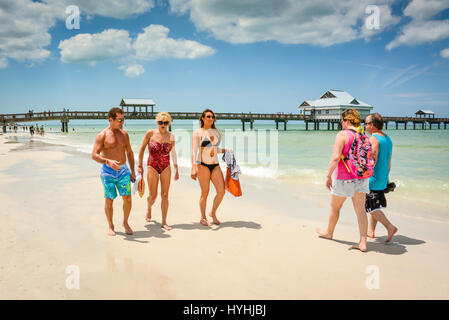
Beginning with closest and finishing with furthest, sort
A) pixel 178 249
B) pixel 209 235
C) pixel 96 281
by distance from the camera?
pixel 96 281 < pixel 178 249 < pixel 209 235

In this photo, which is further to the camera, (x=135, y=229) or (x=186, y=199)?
(x=186, y=199)

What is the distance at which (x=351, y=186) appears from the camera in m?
3.43

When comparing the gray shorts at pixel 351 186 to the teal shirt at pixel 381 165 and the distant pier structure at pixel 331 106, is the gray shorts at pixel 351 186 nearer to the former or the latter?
the teal shirt at pixel 381 165

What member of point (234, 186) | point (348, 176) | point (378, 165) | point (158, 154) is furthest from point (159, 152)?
point (378, 165)

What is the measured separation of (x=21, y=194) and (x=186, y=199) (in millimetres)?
3483

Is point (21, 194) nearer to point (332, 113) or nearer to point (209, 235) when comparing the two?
point (209, 235)

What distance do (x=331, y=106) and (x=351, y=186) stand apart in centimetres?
6171

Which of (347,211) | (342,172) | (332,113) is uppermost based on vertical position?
(332,113)

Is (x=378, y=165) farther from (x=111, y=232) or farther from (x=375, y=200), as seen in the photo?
(x=111, y=232)

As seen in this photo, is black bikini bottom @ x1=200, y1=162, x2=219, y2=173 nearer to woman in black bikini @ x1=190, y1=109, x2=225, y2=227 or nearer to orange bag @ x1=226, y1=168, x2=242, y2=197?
woman in black bikini @ x1=190, y1=109, x2=225, y2=227

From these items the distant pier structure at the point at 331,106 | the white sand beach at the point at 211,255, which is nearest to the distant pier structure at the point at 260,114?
the distant pier structure at the point at 331,106

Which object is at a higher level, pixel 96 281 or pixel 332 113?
pixel 332 113

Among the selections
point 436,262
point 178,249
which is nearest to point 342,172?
point 436,262

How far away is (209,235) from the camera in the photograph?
4012 millimetres
